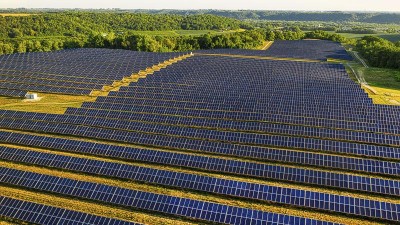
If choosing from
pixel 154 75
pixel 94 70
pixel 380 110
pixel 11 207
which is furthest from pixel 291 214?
pixel 94 70

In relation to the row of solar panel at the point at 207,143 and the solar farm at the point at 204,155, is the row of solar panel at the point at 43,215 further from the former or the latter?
the row of solar panel at the point at 207,143

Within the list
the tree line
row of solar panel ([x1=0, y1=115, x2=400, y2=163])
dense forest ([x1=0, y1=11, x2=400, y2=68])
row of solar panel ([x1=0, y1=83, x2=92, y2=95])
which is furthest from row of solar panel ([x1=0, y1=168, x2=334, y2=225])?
dense forest ([x1=0, y1=11, x2=400, y2=68])

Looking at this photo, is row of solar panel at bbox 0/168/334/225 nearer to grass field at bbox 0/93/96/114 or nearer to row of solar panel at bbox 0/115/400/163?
row of solar panel at bbox 0/115/400/163

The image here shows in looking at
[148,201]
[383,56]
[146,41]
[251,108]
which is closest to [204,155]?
[148,201]

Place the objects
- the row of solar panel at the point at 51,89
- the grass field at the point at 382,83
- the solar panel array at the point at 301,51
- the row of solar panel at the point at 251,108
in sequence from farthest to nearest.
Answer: the solar panel array at the point at 301,51 < the row of solar panel at the point at 51,89 < the grass field at the point at 382,83 < the row of solar panel at the point at 251,108

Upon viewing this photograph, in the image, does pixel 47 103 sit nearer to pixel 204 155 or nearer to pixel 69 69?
pixel 69 69

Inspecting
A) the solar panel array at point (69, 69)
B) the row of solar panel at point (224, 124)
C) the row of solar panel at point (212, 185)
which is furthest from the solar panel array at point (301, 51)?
the row of solar panel at point (212, 185)
